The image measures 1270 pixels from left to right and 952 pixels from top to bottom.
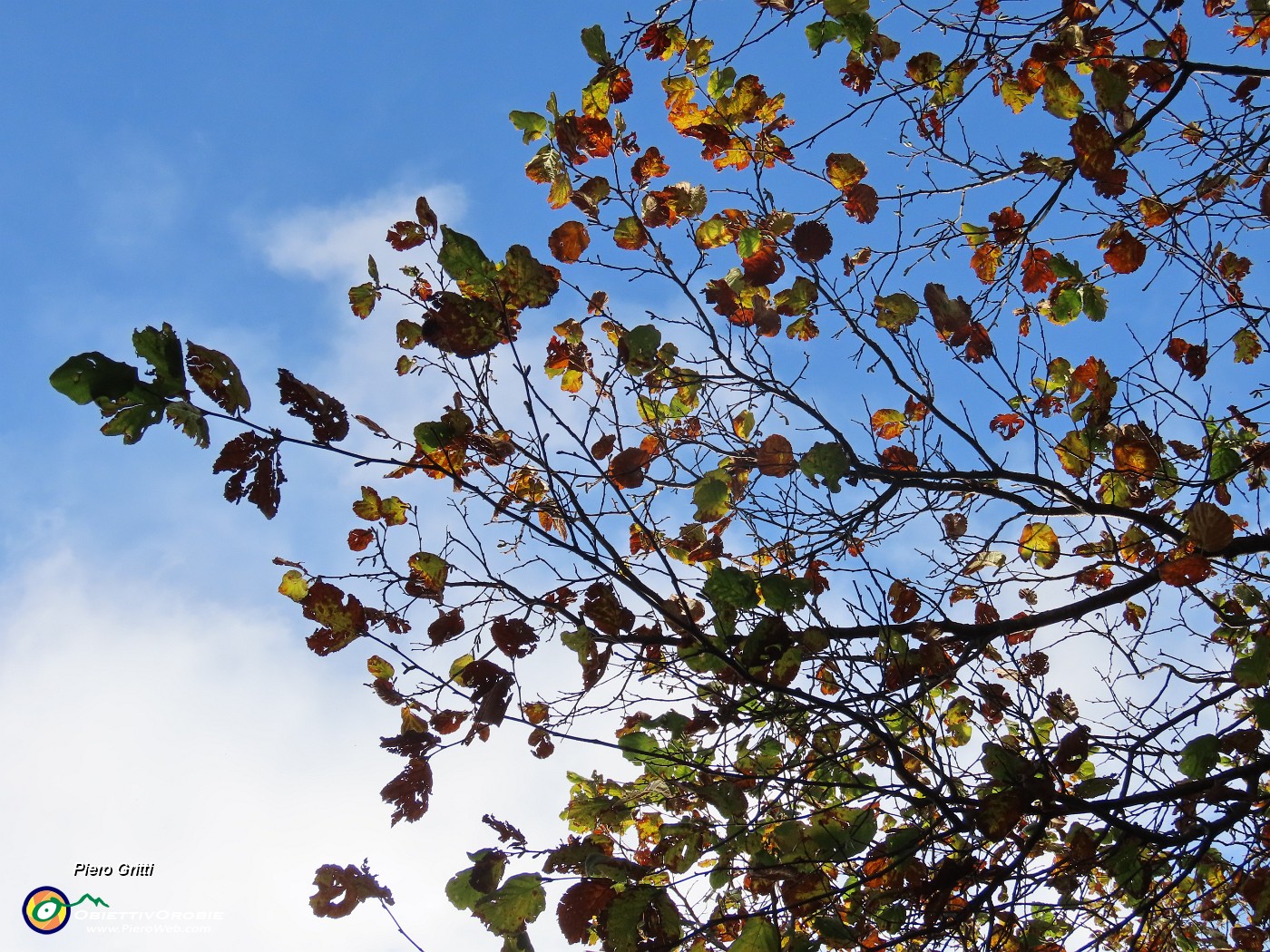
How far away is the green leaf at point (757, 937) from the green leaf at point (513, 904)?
1.92 ft

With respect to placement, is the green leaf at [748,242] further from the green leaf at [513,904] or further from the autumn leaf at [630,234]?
the green leaf at [513,904]

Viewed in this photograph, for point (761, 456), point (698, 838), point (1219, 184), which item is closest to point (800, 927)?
point (698, 838)

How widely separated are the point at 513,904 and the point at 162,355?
1736mm

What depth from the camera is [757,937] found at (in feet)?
7.52

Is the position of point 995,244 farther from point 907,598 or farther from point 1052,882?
point 1052,882

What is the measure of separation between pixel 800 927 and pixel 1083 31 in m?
4.21

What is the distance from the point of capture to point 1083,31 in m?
3.35

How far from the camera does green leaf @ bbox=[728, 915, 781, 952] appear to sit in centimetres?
229

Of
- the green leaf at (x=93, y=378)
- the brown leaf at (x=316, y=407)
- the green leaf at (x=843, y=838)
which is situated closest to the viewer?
the green leaf at (x=93, y=378)

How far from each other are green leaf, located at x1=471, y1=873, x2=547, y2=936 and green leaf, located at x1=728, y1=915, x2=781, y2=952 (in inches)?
23.1

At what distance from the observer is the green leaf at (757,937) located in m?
2.29

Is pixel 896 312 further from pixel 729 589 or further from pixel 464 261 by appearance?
pixel 464 261

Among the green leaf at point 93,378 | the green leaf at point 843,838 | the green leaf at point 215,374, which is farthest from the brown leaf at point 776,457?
the green leaf at point 93,378

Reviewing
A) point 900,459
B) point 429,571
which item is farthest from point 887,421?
point 429,571
